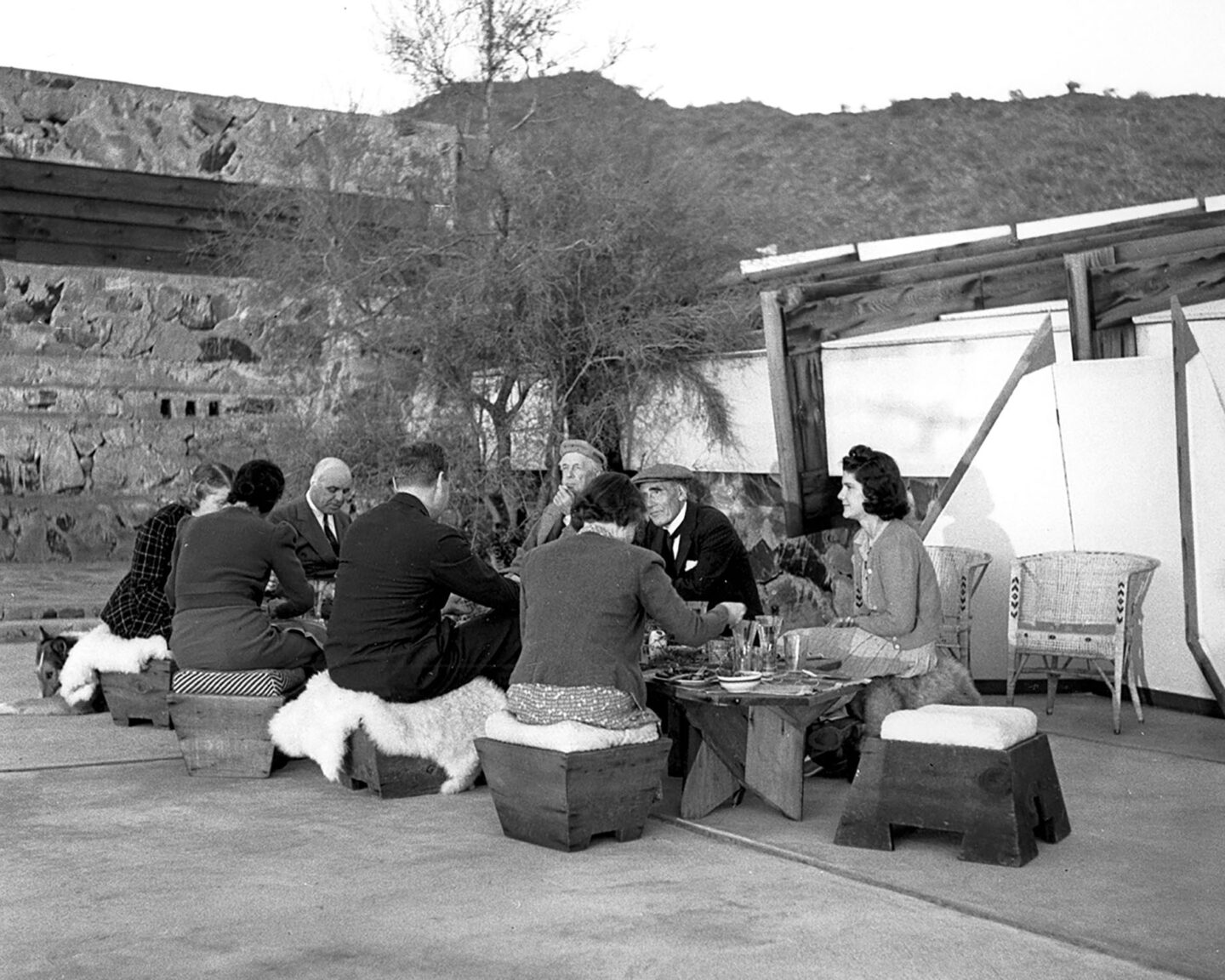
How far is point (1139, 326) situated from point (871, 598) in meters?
3.11

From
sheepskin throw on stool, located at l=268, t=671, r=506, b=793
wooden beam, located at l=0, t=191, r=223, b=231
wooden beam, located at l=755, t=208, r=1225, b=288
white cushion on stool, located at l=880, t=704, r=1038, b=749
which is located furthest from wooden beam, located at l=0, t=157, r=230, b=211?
white cushion on stool, located at l=880, t=704, r=1038, b=749

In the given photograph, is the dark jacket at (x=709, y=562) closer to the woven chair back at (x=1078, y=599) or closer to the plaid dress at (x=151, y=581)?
the woven chair back at (x=1078, y=599)

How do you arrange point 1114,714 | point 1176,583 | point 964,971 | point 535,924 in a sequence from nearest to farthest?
point 964,971
point 535,924
point 1114,714
point 1176,583

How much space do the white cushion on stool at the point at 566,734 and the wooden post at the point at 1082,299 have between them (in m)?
4.19

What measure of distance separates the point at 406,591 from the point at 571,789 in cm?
121

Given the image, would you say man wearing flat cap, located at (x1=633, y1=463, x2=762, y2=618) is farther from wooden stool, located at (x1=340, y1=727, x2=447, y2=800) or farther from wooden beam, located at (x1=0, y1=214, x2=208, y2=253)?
wooden beam, located at (x1=0, y1=214, x2=208, y2=253)

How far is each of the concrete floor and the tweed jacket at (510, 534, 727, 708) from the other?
57 cm

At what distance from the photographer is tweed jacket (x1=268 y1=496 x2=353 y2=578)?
7.63 meters

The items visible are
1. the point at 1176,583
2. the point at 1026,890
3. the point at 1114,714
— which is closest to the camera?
the point at 1026,890

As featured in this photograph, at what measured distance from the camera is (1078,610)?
7453 millimetres

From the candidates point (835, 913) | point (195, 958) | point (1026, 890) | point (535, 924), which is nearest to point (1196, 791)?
point (1026, 890)

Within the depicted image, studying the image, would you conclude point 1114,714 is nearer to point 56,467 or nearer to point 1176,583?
point 1176,583

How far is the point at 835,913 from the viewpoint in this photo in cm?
421

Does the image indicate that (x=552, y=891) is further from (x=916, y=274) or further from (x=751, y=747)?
(x=916, y=274)
